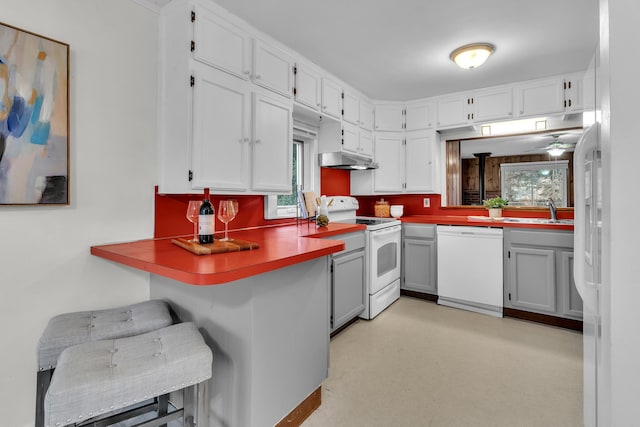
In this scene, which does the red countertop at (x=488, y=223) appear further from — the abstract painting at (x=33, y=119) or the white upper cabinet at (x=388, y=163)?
the abstract painting at (x=33, y=119)

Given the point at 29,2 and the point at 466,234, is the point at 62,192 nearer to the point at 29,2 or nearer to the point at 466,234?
the point at 29,2

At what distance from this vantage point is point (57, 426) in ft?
2.79

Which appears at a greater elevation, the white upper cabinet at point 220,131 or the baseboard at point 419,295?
the white upper cabinet at point 220,131

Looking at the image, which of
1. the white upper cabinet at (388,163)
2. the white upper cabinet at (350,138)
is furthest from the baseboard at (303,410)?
the white upper cabinet at (388,163)

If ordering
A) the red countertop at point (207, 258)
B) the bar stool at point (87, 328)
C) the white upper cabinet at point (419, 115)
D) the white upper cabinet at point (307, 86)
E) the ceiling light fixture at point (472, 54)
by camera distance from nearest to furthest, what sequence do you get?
the red countertop at point (207, 258) < the bar stool at point (87, 328) < the ceiling light fixture at point (472, 54) < the white upper cabinet at point (307, 86) < the white upper cabinet at point (419, 115)

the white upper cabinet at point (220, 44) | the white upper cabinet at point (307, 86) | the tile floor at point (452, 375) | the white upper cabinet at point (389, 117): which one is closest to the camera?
the tile floor at point (452, 375)

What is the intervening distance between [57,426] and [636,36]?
1680 millimetres

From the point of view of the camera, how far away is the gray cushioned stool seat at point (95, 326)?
1180mm

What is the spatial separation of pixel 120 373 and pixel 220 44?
187 centimetres

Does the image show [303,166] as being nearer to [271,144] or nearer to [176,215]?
[271,144]

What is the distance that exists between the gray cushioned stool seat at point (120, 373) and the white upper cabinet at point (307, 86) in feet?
6.90

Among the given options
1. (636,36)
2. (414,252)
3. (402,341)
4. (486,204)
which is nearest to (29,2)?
(636,36)

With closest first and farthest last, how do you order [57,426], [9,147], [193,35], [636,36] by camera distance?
[636,36]
[57,426]
[9,147]
[193,35]

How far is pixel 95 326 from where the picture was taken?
1.32m
